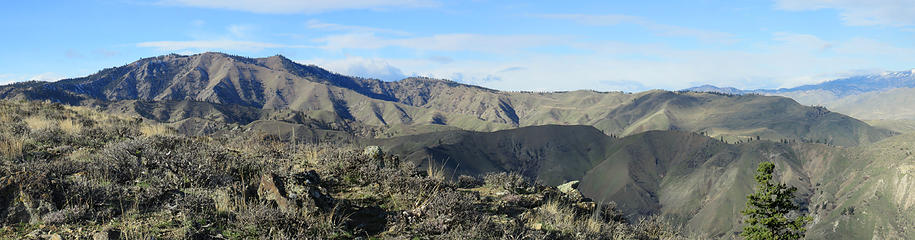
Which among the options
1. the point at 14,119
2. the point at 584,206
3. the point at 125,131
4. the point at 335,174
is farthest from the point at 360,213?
the point at 14,119

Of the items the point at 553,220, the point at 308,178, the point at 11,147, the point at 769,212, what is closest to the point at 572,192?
the point at 553,220

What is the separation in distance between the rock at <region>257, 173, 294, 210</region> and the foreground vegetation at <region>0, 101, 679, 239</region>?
0.02 meters

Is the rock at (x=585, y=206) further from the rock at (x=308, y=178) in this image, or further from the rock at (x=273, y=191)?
the rock at (x=273, y=191)

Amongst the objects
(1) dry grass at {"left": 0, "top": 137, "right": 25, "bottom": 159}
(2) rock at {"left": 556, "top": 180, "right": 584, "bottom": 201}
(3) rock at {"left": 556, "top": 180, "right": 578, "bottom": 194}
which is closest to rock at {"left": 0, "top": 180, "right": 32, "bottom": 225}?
(1) dry grass at {"left": 0, "top": 137, "right": 25, "bottom": 159}

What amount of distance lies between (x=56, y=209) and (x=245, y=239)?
3.07 meters

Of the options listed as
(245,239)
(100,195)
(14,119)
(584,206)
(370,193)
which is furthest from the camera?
(14,119)

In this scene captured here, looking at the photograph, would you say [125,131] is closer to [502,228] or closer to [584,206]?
[502,228]

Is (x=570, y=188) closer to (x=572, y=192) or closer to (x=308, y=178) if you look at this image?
(x=572, y=192)

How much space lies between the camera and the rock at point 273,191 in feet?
26.3

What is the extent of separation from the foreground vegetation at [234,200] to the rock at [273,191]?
0.9 inches

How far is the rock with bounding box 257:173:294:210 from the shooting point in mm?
8016

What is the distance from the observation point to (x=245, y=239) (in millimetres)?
6930

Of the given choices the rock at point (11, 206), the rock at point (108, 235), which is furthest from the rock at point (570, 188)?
the rock at point (11, 206)

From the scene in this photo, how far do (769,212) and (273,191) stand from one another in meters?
15.3
